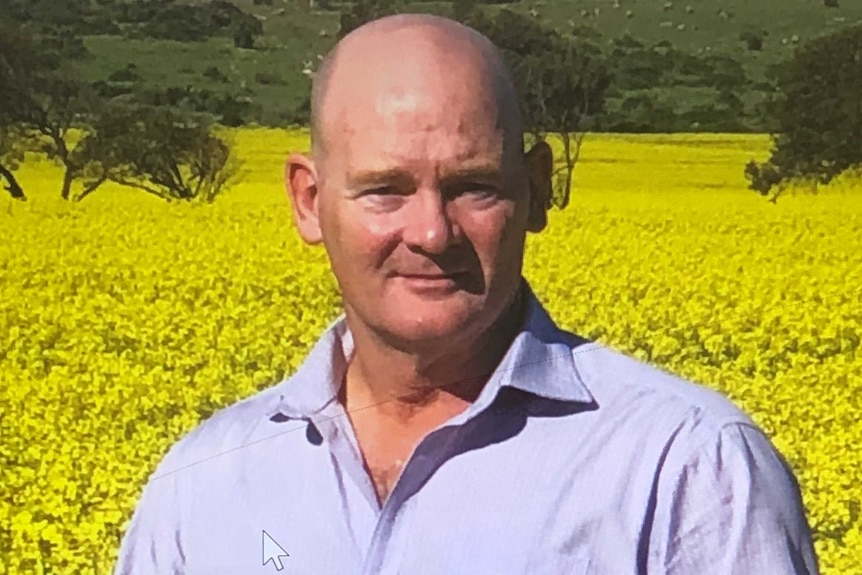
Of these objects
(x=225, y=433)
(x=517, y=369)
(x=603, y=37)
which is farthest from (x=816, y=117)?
(x=225, y=433)

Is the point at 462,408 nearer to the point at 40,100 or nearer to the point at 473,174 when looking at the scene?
the point at 473,174

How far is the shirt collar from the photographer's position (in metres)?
1.54

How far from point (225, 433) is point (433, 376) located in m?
0.40

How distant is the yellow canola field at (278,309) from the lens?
209 centimetres

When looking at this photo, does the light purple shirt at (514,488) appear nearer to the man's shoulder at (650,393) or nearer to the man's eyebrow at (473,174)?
the man's shoulder at (650,393)

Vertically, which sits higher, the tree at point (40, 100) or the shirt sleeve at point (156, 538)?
the tree at point (40, 100)

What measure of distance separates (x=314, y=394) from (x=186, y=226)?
0.58 m

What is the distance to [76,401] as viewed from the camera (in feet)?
7.52

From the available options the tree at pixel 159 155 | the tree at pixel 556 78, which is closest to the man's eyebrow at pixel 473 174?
the tree at pixel 556 78

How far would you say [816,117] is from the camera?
83.3 inches

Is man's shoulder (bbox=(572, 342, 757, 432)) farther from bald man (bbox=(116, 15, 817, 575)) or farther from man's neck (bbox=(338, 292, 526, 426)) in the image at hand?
man's neck (bbox=(338, 292, 526, 426))

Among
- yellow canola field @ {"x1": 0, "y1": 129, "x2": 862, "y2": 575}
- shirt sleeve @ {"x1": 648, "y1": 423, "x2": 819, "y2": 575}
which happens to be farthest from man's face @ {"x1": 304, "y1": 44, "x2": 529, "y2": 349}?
yellow canola field @ {"x1": 0, "y1": 129, "x2": 862, "y2": 575}

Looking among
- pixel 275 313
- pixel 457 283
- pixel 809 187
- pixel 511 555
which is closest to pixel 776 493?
pixel 511 555

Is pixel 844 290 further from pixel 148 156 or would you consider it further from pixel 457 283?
pixel 148 156
